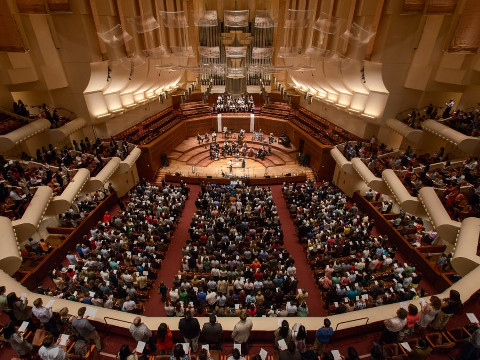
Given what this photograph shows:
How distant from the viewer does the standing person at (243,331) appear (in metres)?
4.39

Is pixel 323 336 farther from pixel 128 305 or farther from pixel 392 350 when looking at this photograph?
pixel 128 305

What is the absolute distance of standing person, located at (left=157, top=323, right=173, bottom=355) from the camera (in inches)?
167

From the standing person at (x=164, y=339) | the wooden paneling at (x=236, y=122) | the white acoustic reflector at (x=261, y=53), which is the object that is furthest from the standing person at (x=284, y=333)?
the white acoustic reflector at (x=261, y=53)

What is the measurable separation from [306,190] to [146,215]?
23.4ft

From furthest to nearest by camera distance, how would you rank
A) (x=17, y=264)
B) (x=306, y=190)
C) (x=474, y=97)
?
(x=306, y=190) → (x=474, y=97) → (x=17, y=264)

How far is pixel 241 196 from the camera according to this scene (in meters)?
12.6

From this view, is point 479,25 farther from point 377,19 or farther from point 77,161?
point 77,161

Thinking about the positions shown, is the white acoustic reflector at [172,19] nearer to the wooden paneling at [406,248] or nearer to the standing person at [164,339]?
the wooden paneling at [406,248]

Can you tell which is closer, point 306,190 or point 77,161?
point 77,161

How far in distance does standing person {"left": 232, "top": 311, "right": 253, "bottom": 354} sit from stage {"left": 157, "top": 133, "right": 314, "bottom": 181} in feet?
37.8

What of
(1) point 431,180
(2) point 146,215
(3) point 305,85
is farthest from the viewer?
(3) point 305,85

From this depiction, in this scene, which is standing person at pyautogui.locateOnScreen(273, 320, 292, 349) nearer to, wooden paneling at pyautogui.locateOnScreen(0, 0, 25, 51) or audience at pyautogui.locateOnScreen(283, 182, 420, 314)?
audience at pyautogui.locateOnScreen(283, 182, 420, 314)

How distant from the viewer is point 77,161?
1192 cm

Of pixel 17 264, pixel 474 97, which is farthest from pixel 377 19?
pixel 17 264
